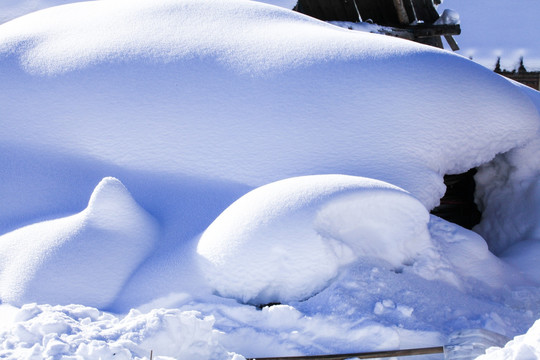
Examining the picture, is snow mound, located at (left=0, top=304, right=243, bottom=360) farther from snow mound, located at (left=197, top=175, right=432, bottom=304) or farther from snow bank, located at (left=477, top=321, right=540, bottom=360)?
snow bank, located at (left=477, top=321, right=540, bottom=360)

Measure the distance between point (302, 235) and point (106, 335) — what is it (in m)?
1.19

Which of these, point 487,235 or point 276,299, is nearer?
point 276,299

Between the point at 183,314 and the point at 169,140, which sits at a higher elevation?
the point at 169,140

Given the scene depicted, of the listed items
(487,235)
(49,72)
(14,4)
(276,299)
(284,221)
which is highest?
(14,4)

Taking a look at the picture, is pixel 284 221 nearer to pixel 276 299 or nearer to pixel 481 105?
pixel 276 299

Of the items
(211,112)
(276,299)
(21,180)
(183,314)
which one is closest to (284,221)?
(276,299)

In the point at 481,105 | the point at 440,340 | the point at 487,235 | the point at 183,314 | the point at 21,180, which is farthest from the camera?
the point at 487,235

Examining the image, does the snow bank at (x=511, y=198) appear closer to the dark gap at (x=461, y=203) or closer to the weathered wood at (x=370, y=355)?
the dark gap at (x=461, y=203)

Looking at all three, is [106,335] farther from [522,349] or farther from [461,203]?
[461,203]

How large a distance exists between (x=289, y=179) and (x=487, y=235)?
2.14 m

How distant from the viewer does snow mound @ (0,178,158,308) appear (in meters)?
4.01

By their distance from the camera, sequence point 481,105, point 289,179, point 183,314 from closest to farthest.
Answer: point 183,314
point 289,179
point 481,105

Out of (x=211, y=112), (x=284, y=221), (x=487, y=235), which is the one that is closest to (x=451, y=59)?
(x=487, y=235)

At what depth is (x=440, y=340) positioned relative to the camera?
381 cm
